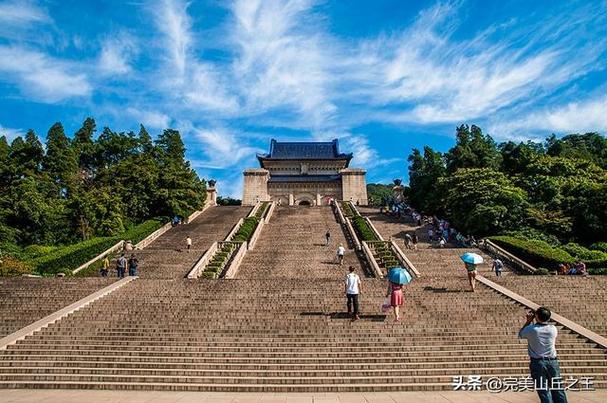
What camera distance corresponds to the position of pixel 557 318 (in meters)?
11.5

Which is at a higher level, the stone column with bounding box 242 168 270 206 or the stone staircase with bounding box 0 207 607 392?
the stone column with bounding box 242 168 270 206

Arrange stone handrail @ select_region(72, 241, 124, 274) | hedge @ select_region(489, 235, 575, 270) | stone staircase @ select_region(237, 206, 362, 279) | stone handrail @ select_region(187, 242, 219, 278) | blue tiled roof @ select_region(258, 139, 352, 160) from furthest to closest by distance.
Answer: blue tiled roof @ select_region(258, 139, 352, 160) → stone handrail @ select_region(72, 241, 124, 274) → stone staircase @ select_region(237, 206, 362, 279) → hedge @ select_region(489, 235, 575, 270) → stone handrail @ select_region(187, 242, 219, 278)

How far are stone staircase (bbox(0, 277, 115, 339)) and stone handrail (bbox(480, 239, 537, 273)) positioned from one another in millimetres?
17261

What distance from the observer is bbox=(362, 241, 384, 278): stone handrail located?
18.5 metres

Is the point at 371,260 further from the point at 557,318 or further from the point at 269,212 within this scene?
the point at 269,212

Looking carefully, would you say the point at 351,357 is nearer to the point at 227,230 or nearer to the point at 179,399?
the point at 179,399

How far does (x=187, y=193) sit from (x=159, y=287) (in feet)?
69.6

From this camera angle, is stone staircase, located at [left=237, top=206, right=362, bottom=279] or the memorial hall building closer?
stone staircase, located at [left=237, top=206, right=362, bottom=279]

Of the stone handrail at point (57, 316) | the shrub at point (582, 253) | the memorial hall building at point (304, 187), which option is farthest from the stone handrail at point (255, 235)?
the memorial hall building at point (304, 187)

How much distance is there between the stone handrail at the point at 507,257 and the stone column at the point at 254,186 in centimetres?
3571

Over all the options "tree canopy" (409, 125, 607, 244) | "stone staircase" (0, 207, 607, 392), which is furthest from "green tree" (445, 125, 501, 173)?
"stone staircase" (0, 207, 607, 392)

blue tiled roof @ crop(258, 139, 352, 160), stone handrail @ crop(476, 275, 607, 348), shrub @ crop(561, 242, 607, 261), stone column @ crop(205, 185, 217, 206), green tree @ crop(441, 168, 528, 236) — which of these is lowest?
stone handrail @ crop(476, 275, 607, 348)

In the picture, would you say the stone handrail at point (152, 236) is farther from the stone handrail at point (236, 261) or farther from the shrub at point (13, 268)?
the shrub at point (13, 268)

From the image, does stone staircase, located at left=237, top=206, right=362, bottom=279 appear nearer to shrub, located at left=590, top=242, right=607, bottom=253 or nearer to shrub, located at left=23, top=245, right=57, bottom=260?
shrub, located at left=23, top=245, right=57, bottom=260
